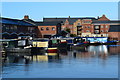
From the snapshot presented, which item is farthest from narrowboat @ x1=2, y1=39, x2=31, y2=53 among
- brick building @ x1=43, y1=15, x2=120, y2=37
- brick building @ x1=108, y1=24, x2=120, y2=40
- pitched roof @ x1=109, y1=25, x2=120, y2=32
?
brick building @ x1=43, y1=15, x2=120, y2=37

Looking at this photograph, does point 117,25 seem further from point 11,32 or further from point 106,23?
point 11,32

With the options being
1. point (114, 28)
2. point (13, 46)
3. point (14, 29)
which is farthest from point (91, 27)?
point (13, 46)

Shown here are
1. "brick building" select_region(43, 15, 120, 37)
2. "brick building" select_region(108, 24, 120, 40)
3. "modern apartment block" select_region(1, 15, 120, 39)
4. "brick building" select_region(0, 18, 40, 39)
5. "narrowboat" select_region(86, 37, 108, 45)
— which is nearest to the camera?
"brick building" select_region(0, 18, 40, 39)

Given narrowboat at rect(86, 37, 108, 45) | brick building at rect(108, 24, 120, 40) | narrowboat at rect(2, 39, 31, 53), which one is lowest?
narrowboat at rect(2, 39, 31, 53)

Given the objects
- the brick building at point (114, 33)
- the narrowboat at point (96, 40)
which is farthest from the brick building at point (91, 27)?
the narrowboat at point (96, 40)

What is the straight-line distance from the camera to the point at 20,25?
114m

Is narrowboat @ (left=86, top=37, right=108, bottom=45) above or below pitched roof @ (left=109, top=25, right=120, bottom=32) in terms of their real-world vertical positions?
below

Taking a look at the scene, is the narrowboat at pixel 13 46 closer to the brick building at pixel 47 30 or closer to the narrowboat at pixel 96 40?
the narrowboat at pixel 96 40

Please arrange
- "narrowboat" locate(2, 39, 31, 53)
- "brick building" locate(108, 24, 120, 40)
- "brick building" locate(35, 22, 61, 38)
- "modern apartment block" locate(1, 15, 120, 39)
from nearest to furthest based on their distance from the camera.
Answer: "narrowboat" locate(2, 39, 31, 53) < "brick building" locate(35, 22, 61, 38) < "modern apartment block" locate(1, 15, 120, 39) < "brick building" locate(108, 24, 120, 40)

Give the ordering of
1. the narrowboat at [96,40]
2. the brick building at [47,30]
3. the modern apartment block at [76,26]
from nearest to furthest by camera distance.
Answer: the narrowboat at [96,40] < the brick building at [47,30] < the modern apartment block at [76,26]

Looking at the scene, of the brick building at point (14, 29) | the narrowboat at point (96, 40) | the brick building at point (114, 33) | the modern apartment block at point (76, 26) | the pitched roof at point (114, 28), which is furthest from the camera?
the pitched roof at point (114, 28)

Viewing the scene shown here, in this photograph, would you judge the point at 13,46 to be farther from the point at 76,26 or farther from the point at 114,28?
the point at 76,26

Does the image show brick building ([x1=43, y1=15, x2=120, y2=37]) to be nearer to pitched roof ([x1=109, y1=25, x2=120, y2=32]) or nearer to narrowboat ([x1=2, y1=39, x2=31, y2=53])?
pitched roof ([x1=109, y1=25, x2=120, y2=32])

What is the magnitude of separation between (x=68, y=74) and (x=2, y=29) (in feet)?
216
